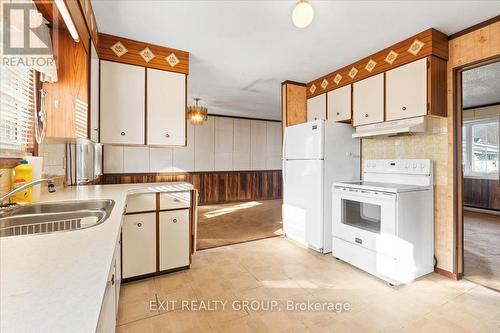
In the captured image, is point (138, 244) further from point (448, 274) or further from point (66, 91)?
point (448, 274)

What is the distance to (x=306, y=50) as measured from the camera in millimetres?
2762

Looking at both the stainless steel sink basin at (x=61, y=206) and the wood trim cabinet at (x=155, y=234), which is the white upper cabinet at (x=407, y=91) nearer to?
the wood trim cabinet at (x=155, y=234)

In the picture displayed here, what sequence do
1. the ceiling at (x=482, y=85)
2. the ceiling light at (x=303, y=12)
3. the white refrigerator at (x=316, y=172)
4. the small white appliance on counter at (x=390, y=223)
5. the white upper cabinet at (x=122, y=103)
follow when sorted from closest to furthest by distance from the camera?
the ceiling light at (x=303, y=12)
the small white appliance on counter at (x=390, y=223)
the white upper cabinet at (x=122, y=103)
the white refrigerator at (x=316, y=172)
the ceiling at (x=482, y=85)

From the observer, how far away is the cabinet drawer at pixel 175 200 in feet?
7.89

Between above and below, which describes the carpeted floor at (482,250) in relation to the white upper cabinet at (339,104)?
below

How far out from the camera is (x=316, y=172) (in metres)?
3.02

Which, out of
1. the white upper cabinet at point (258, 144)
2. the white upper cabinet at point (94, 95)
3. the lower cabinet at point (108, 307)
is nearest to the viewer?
the lower cabinet at point (108, 307)

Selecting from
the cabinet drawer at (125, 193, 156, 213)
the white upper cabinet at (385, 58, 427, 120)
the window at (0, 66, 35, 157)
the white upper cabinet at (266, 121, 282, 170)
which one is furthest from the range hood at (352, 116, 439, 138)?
the white upper cabinet at (266, 121, 282, 170)

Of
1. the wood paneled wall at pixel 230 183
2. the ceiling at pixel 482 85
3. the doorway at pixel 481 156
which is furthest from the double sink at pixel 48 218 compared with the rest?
the doorway at pixel 481 156

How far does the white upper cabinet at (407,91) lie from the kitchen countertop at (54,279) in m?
2.82

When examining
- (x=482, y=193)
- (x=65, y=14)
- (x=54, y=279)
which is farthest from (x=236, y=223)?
(x=482, y=193)

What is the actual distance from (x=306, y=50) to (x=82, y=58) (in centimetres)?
223

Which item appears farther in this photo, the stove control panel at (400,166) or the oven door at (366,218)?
the stove control panel at (400,166)

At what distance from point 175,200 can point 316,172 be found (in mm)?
1741
